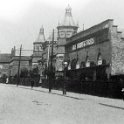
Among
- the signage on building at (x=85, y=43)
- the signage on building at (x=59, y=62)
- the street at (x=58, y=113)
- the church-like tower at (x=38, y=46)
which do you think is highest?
the church-like tower at (x=38, y=46)

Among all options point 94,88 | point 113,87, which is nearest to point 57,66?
point 94,88

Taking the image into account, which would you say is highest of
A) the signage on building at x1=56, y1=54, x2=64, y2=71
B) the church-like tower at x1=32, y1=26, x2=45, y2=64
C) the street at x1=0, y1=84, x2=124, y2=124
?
the church-like tower at x1=32, y1=26, x2=45, y2=64

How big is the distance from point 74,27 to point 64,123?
68.8 metres


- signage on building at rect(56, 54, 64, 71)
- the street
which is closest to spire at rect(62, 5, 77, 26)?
signage on building at rect(56, 54, 64, 71)

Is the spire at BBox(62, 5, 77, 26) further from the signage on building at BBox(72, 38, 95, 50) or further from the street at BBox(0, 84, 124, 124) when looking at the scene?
the street at BBox(0, 84, 124, 124)

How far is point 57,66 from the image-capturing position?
6072cm

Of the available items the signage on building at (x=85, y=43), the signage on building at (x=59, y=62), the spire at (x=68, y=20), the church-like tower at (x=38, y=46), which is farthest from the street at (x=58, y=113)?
the church-like tower at (x=38, y=46)

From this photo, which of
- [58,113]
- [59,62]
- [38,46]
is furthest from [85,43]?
[38,46]

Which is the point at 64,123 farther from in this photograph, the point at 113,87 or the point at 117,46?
the point at 117,46

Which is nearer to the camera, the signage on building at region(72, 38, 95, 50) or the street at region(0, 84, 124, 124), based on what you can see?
the street at region(0, 84, 124, 124)

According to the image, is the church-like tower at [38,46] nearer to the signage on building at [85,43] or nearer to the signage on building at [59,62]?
the signage on building at [59,62]

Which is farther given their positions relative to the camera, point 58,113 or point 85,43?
point 85,43

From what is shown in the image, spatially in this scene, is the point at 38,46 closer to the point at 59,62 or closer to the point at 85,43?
the point at 59,62

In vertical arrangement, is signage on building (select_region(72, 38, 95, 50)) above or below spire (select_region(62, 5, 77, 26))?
below
